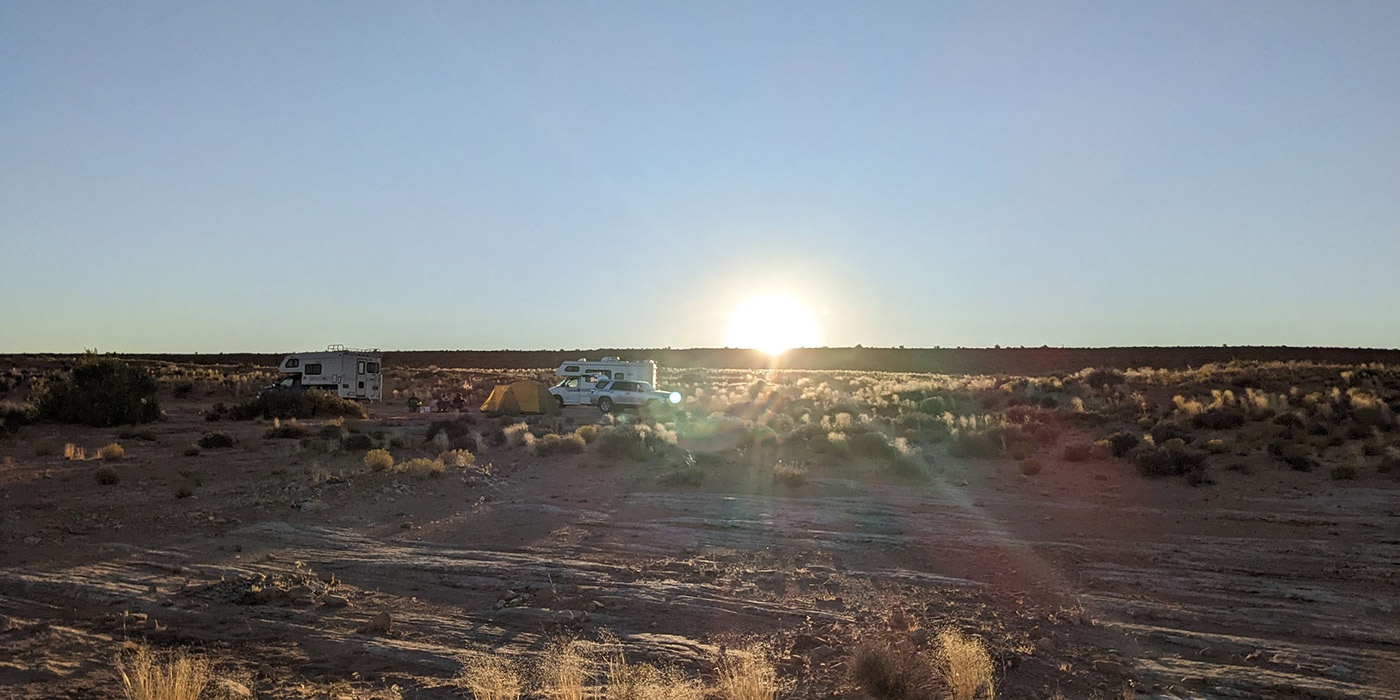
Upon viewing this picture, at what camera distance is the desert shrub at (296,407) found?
3412 centimetres

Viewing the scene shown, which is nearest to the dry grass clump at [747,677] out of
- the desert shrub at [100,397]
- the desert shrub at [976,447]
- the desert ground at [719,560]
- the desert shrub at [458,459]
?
the desert ground at [719,560]

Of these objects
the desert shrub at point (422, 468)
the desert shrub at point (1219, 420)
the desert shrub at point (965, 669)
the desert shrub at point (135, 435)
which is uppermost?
the desert shrub at point (1219, 420)

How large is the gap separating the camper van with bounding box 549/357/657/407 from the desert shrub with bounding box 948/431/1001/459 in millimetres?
20324

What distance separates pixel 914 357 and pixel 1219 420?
300ft

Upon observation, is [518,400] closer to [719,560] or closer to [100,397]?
[100,397]

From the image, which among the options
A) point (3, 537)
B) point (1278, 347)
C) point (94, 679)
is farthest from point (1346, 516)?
point (1278, 347)

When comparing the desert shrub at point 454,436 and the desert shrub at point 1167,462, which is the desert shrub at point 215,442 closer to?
the desert shrub at point 454,436

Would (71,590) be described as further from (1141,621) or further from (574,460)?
(574,460)

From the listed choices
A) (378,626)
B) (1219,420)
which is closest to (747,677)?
(378,626)

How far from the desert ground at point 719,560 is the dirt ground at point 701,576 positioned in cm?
5

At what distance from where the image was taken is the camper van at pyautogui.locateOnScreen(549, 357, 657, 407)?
1586 inches

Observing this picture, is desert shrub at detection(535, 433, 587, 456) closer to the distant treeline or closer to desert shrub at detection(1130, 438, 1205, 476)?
desert shrub at detection(1130, 438, 1205, 476)

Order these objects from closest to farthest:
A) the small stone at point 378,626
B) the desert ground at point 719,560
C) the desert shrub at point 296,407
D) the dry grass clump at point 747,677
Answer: the dry grass clump at point 747,677 < the desert ground at point 719,560 < the small stone at point 378,626 < the desert shrub at point 296,407

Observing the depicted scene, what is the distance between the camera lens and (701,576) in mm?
10461
